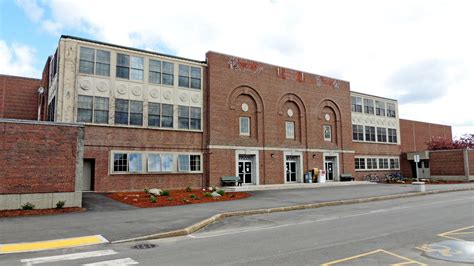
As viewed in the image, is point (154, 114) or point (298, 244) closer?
point (298, 244)

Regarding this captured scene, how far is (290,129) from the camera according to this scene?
34.1 meters

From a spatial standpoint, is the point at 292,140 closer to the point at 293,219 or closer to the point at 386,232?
the point at 293,219

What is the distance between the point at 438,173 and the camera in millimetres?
42219

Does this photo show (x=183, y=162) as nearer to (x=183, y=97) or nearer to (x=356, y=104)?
(x=183, y=97)

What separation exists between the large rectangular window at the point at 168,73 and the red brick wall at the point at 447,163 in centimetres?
3327

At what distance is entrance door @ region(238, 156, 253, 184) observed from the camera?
99.1ft

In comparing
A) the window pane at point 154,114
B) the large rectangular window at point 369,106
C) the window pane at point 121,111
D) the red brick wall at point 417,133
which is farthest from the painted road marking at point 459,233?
the red brick wall at point 417,133

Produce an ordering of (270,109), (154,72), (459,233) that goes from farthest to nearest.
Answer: (270,109) → (154,72) → (459,233)

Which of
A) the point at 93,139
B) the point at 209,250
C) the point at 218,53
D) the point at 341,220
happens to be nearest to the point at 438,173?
the point at 218,53

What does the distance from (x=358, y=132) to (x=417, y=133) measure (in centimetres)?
1591

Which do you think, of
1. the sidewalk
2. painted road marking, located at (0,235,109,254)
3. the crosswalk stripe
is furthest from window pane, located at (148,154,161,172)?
the crosswalk stripe

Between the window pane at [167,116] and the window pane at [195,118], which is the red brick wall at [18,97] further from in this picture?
the window pane at [195,118]

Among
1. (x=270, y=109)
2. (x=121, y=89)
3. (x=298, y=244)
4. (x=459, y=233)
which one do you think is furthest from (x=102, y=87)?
(x=459, y=233)

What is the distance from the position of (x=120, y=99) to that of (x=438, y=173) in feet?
122
